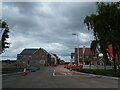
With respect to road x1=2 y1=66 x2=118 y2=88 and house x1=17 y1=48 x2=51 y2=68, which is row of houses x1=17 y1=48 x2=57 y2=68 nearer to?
house x1=17 y1=48 x2=51 y2=68

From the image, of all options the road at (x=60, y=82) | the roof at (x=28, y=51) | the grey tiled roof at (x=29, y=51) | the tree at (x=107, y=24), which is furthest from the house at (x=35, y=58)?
the road at (x=60, y=82)

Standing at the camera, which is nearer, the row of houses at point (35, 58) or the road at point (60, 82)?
the road at point (60, 82)

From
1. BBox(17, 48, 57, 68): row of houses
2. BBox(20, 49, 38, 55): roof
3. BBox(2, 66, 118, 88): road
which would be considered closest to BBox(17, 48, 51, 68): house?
BBox(17, 48, 57, 68): row of houses

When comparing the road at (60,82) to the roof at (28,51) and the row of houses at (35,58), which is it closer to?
the row of houses at (35,58)

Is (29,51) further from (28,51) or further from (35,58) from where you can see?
(35,58)

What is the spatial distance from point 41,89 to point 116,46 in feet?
81.2

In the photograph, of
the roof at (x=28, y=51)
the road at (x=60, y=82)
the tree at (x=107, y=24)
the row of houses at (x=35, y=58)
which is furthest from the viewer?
the roof at (x=28, y=51)

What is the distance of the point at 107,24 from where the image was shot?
39.7 m

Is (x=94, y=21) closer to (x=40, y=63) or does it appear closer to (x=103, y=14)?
(x=103, y=14)

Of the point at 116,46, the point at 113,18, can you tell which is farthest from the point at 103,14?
the point at 116,46

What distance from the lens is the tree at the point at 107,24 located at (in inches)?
1532

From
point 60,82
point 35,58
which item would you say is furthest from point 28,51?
point 60,82

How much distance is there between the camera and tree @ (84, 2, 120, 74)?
38.9 m

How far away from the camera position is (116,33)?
126 ft
